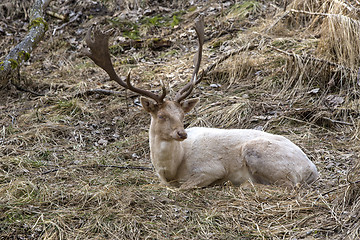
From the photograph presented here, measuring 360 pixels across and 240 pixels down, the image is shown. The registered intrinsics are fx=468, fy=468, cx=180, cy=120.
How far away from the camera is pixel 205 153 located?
248 inches

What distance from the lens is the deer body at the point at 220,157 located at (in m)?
5.92

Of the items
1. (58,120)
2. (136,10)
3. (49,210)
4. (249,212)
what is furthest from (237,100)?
(136,10)

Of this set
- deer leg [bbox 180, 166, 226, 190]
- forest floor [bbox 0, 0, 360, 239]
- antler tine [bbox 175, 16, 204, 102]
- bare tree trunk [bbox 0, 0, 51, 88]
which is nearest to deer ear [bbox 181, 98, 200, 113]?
antler tine [bbox 175, 16, 204, 102]

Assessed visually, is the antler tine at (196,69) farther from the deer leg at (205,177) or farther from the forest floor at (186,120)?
the forest floor at (186,120)

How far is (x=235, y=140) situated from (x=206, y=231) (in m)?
2.06

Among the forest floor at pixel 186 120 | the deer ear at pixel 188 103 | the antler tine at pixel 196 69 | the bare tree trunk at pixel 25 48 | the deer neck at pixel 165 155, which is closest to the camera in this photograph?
the forest floor at pixel 186 120

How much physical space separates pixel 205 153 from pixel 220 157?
0.68 ft

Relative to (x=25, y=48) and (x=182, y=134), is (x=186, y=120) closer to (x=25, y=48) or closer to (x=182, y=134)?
(x=182, y=134)

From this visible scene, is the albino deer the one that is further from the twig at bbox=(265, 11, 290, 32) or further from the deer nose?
the twig at bbox=(265, 11, 290, 32)

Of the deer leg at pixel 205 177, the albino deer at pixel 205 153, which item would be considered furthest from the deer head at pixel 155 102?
the deer leg at pixel 205 177

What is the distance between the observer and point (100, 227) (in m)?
4.63

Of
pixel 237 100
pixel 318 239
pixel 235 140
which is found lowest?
pixel 237 100

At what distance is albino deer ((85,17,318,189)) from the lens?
591cm

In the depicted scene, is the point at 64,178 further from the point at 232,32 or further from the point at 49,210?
the point at 232,32
